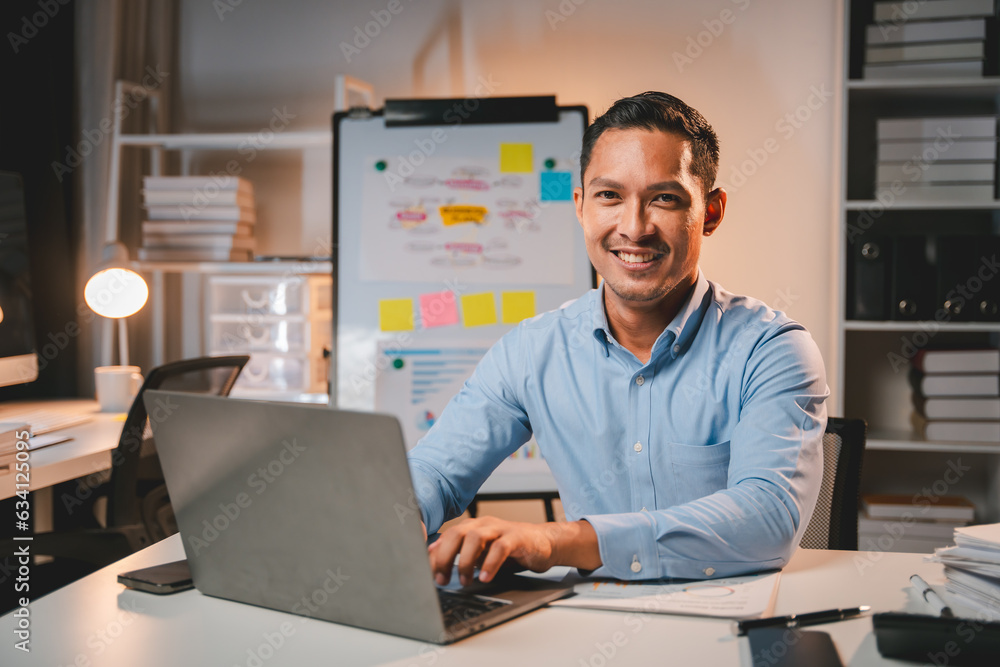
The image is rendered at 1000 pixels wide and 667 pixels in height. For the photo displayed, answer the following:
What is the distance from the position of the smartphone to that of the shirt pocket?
0.70m

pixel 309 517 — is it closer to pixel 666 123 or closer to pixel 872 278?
pixel 666 123

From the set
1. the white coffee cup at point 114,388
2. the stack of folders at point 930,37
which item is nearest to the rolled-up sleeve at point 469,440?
the white coffee cup at point 114,388

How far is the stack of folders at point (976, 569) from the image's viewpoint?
84 cm

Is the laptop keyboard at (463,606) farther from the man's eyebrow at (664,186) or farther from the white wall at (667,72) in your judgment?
the white wall at (667,72)

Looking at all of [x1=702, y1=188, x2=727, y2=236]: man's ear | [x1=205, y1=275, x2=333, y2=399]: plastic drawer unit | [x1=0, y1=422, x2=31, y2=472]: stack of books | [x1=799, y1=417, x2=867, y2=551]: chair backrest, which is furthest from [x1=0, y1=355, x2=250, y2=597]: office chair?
[x1=799, y1=417, x2=867, y2=551]: chair backrest

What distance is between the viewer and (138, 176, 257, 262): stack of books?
2.68 metres

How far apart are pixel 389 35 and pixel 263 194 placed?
0.75 m

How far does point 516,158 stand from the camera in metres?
2.38

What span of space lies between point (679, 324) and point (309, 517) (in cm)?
70

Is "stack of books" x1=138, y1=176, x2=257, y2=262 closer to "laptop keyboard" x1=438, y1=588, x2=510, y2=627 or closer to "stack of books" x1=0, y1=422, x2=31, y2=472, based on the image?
"stack of books" x1=0, y1=422, x2=31, y2=472

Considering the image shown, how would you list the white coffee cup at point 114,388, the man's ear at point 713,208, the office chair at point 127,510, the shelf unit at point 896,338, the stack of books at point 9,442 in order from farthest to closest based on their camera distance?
the shelf unit at point 896,338, the white coffee cup at point 114,388, the office chair at point 127,510, the stack of books at point 9,442, the man's ear at point 713,208

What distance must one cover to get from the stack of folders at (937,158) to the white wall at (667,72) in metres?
0.17

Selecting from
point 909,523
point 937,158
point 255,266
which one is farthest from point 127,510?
point 937,158

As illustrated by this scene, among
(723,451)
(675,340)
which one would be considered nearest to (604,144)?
(675,340)
